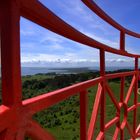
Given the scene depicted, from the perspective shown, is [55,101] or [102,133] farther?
[102,133]

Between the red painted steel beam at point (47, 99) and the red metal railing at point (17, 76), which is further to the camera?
the red painted steel beam at point (47, 99)

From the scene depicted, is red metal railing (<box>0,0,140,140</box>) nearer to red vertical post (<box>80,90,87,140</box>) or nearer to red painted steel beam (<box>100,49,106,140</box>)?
red vertical post (<box>80,90,87,140</box>)

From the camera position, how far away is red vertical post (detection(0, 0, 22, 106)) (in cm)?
87

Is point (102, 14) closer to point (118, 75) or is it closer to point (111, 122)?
point (118, 75)

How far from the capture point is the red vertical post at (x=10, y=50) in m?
0.87

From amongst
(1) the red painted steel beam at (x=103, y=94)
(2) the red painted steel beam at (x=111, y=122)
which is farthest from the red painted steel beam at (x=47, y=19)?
(2) the red painted steel beam at (x=111, y=122)

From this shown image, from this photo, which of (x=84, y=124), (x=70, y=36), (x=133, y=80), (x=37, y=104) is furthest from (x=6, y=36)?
(x=133, y=80)

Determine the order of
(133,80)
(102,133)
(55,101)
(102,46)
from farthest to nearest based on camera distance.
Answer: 1. (133,80)
2. (102,133)
3. (102,46)
4. (55,101)

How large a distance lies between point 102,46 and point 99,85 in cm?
29

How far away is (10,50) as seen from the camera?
0.88m

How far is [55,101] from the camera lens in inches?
48.9

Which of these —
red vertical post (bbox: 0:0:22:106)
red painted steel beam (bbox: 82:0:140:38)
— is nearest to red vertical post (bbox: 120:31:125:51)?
red painted steel beam (bbox: 82:0:140:38)

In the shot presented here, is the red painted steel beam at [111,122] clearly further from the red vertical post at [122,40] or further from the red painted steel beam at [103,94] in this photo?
the red vertical post at [122,40]

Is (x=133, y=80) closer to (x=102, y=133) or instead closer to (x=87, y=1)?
(x=102, y=133)
